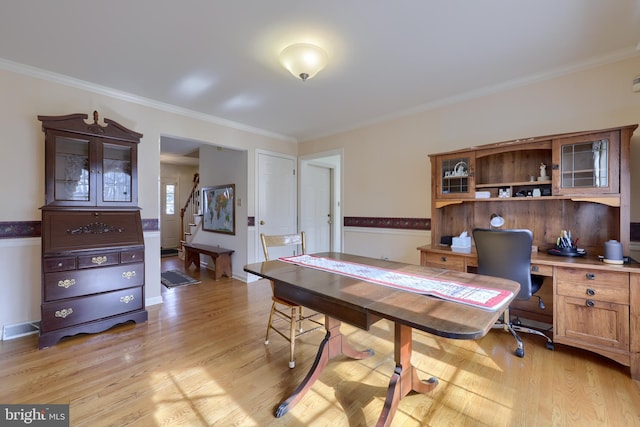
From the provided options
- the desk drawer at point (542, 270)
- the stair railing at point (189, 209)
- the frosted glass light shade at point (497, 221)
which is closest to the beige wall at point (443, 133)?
the frosted glass light shade at point (497, 221)

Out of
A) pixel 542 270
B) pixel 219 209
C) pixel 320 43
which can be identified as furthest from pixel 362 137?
pixel 219 209

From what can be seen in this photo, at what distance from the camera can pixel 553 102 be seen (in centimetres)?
269

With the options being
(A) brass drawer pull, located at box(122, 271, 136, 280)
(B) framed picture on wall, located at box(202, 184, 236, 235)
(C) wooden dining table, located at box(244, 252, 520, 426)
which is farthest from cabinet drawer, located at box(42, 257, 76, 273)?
(B) framed picture on wall, located at box(202, 184, 236, 235)

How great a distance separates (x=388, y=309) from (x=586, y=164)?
2.36 meters

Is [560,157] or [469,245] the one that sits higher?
[560,157]

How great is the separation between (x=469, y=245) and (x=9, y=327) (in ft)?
14.8

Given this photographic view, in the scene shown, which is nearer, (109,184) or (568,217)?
(568,217)

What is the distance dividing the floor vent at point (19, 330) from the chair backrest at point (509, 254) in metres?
4.22

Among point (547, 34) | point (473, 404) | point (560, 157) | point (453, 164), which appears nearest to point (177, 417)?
point (473, 404)

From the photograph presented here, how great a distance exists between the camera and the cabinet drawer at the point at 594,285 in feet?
6.47

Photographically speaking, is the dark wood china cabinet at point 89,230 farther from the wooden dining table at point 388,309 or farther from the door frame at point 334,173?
the door frame at point 334,173

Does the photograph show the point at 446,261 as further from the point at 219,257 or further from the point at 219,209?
the point at 219,209

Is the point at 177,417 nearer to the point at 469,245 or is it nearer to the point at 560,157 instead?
the point at 469,245

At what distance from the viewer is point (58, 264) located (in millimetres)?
2420
